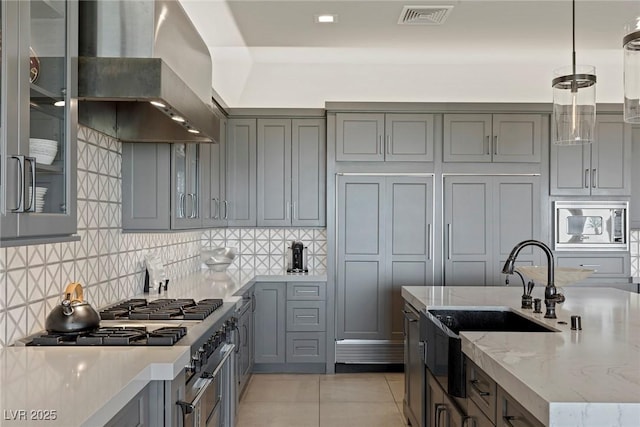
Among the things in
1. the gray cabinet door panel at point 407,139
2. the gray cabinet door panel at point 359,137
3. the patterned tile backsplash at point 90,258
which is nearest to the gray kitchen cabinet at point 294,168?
the gray cabinet door panel at point 359,137

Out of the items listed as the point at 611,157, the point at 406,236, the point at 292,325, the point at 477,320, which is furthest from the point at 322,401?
the point at 611,157

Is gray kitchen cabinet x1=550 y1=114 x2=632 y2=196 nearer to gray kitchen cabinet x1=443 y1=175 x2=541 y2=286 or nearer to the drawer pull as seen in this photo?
gray kitchen cabinet x1=443 y1=175 x2=541 y2=286

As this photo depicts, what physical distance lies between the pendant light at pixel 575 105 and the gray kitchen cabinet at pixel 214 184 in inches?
91.4

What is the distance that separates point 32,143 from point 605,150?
16.7ft

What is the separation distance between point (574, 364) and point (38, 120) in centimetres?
186

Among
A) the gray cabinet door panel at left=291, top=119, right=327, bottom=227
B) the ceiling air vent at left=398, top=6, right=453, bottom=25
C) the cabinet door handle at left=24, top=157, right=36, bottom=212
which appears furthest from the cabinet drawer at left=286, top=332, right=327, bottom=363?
the cabinet door handle at left=24, top=157, right=36, bottom=212

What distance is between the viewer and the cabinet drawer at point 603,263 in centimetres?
520

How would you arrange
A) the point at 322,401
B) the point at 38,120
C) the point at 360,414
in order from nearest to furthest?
the point at 38,120 → the point at 360,414 → the point at 322,401

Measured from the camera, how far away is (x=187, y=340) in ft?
7.34

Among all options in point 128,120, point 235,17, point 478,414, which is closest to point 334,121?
point 235,17

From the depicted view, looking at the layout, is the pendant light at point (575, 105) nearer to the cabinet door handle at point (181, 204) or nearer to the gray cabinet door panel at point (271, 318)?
the cabinet door handle at point (181, 204)

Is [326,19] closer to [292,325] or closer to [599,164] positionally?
[292,325]

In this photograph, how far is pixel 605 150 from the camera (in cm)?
525

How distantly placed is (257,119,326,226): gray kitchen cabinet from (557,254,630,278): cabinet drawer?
235 cm
